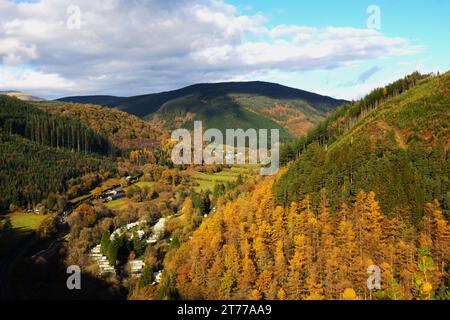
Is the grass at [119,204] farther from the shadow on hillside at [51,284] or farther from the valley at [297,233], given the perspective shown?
the shadow on hillside at [51,284]

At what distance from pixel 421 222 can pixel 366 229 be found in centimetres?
950

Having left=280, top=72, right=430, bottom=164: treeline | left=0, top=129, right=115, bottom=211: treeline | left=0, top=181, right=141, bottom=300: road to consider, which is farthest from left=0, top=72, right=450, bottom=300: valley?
left=0, top=129, right=115, bottom=211: treeline

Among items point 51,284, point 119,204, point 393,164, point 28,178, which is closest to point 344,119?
point 393,164

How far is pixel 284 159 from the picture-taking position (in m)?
136

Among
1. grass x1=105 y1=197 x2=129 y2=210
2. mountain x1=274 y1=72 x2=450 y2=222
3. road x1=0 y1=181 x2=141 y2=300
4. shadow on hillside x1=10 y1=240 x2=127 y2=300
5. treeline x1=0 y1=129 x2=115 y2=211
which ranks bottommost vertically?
shadow on hillside x1=10 y1=240 x2=127 y2=300

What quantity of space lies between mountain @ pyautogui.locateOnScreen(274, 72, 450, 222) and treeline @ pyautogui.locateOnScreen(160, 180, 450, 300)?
282 cm

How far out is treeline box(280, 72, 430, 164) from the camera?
135500 millimetres

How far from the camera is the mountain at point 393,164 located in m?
70.2

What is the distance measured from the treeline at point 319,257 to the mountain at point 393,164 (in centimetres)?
282

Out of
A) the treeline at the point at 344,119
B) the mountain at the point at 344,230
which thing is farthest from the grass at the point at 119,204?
the treeline at the point at 344,119

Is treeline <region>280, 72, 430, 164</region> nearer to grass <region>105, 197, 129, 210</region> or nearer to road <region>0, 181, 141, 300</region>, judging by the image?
grass <region>105, 197, 129, 210</region>
